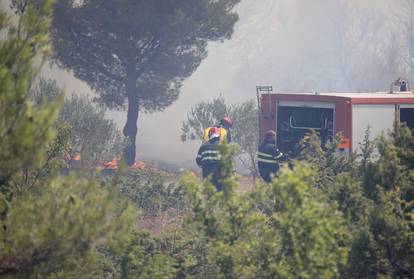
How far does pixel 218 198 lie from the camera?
517 centimetres

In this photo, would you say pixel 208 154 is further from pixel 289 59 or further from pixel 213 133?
pixel 289 59

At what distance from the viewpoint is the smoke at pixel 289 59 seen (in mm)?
38594

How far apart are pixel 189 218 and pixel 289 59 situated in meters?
56.9

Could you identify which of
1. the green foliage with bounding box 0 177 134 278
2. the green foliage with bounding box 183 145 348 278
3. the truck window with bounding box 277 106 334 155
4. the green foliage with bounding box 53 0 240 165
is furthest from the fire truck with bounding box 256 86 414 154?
the green foliage with bounding box 0 177 134 278

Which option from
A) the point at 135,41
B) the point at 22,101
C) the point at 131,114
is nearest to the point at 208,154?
the point at 22,101

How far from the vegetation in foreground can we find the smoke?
2185 cm

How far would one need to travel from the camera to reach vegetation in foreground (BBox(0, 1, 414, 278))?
4.11 m

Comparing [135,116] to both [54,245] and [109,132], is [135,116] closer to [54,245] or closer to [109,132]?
[109,132]

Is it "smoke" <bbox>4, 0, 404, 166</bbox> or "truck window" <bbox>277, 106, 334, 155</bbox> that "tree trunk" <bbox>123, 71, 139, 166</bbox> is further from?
"smoke" <bbox>4, 0, 404, 166</bbox>

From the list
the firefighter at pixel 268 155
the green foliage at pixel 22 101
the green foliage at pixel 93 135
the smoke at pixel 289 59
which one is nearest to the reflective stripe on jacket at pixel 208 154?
the firefighter at pixel 268 155

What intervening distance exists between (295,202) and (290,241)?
1.00 feet

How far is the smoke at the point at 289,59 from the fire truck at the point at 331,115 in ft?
54.0

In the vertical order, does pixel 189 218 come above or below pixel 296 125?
below

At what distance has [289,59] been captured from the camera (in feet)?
200
